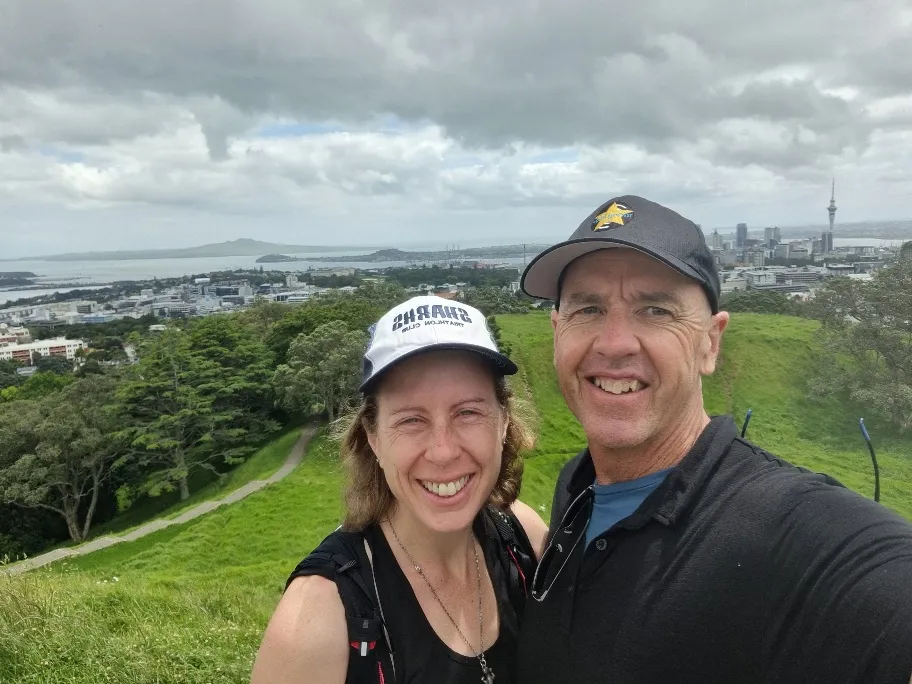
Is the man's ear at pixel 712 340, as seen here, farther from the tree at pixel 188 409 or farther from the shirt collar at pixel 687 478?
the tree at pixel 188 409

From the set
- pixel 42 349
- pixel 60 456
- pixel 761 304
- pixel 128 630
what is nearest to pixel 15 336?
pixel 42 349

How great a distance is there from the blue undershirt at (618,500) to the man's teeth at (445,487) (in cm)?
52

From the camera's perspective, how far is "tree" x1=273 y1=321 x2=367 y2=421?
25453 mm

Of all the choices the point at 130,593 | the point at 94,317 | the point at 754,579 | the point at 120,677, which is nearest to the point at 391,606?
the point at 754,579

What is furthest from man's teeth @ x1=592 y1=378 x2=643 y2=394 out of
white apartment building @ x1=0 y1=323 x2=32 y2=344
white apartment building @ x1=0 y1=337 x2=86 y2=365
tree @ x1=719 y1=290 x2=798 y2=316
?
white apartment building @ x1=0 y1=323 x2=32 y2=344

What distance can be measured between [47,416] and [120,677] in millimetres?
30168

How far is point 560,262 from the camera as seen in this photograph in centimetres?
226

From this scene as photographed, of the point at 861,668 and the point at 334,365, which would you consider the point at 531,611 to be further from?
the point at 334,365

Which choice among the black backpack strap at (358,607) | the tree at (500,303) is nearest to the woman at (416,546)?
the black backpack strap at (358,607)

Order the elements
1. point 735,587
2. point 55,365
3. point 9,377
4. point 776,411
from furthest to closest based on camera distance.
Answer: point 55,365
point 9,377
point 776,411
point 735,587

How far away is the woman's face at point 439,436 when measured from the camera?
2.21 meters

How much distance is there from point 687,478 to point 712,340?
63cm

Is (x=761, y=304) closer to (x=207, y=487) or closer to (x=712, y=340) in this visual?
(x=207, y=487)

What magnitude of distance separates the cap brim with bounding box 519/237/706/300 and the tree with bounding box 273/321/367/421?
73.8ft
